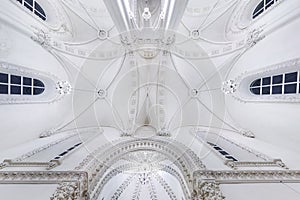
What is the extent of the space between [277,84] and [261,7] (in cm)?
380

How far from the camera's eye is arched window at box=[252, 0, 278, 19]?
930 centimetres

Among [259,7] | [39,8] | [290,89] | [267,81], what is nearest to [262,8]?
[259,7]

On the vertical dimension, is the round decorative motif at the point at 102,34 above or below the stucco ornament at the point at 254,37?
above

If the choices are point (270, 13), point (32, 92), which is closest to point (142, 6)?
point (270, 13)

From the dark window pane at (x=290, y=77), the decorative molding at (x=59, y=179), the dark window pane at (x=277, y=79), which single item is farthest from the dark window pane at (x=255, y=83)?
the decorative molding at (x=59, y=179)

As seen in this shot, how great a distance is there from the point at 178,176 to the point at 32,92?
7378mm

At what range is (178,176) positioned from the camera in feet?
29.7

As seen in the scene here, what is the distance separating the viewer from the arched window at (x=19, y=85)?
8203 mm

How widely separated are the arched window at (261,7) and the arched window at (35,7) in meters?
10.0

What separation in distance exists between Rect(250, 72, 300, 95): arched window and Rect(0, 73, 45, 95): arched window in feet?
33.2

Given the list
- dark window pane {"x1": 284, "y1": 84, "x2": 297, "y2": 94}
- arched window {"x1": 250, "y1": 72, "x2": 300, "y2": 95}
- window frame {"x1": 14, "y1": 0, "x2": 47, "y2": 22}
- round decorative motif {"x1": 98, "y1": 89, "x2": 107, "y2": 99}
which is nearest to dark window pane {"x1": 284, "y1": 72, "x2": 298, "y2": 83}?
arched window {"x1": 250, "y1": 72, "x2": 300, "y2": 95}

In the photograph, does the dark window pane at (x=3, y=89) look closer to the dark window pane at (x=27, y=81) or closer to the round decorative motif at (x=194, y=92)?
the dark window pane at (x=27, y=81)

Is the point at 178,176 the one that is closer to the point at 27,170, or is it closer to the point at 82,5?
the point at 27,170

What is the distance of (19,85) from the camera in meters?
9.01
